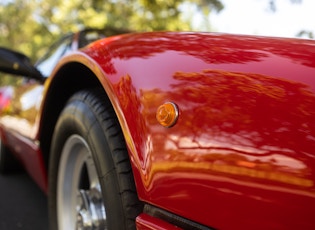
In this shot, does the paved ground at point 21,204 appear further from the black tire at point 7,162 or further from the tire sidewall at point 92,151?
the tire sidewall at point 92,151

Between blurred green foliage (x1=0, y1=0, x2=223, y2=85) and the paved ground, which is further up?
blurred green foliage (x1=0, y1=0, x2=223, y2=85)

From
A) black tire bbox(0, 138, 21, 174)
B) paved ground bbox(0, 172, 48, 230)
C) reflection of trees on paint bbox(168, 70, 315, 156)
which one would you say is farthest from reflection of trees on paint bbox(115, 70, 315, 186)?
black tire bbox(0, 138, 21, 174)

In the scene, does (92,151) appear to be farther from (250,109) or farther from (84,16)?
(84,16)

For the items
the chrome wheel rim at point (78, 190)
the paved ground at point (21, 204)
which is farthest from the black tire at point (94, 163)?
the paved ground at point (21, 204)

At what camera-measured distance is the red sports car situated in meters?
0.99

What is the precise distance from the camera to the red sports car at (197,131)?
99 centimetres

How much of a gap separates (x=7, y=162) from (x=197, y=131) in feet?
11.6

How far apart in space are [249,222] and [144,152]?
1.41 ft

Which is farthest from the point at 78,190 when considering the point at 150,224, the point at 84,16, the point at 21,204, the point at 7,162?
the point at 84,16

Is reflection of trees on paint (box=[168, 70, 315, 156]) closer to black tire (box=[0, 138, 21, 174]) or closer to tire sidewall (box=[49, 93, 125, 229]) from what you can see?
tire sidewall (box=[49, 93, 125, 229])

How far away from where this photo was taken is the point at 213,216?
110cm

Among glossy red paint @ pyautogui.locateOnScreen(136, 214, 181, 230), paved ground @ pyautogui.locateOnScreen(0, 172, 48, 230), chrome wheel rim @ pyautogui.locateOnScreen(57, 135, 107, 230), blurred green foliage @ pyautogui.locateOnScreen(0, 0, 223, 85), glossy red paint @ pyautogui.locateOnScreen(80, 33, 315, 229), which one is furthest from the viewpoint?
blurred green foliage @ pyautogui.locateOnScreen(0, 0, 223, 85)

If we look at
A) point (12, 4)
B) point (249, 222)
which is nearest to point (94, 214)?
point (249, 222)

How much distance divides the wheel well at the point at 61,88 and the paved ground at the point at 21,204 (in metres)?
0.86
